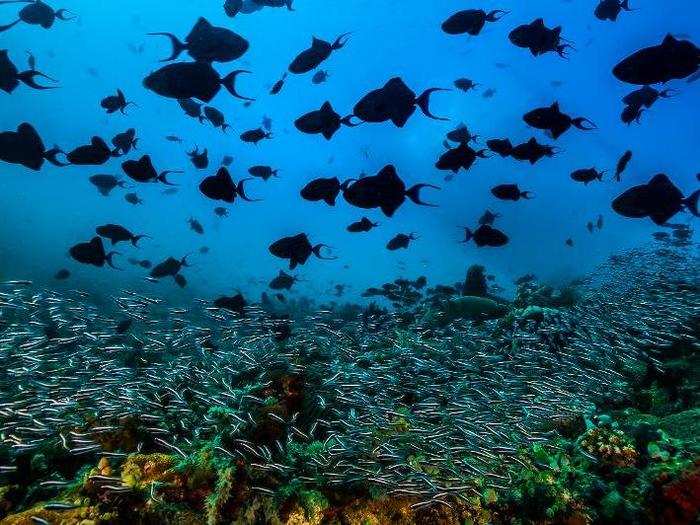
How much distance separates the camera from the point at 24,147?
5.62 m

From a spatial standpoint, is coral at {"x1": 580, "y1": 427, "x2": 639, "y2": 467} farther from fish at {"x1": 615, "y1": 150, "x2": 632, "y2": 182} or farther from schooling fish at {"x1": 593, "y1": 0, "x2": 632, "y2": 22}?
schooling fish at {"x1": 593, "y1": 0, "x2": 632, "y2": 22}

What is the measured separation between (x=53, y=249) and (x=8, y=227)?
818 inches

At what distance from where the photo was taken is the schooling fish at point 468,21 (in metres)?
6.29

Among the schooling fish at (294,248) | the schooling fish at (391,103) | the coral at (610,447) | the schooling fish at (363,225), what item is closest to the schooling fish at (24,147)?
the schooling fish at (294,248)

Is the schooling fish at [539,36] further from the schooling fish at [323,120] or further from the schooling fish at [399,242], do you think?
the schooling fish at [399,242]

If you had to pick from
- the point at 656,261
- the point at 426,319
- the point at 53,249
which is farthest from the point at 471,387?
the point at 53,249

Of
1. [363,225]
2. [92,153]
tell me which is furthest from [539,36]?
[92,153]

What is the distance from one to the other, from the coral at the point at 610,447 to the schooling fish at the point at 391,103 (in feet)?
14.6

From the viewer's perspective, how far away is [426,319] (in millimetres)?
14125

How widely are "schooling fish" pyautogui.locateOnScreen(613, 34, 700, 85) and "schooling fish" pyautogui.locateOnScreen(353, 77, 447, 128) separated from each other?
7.32 ft

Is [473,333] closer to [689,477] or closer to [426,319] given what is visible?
[426,319]

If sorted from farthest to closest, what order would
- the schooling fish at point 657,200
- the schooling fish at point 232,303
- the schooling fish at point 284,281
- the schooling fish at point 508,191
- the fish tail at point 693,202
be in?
the schooling fish at point 284,281 < the schooling fish at point 232,303 < the schooling fish at point 508,191 < the schooling fish at point 657,200 < the fish tail at point 693,202

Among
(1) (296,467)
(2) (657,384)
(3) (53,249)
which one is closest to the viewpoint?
(1) (296,467)

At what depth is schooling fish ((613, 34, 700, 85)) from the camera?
471 cm
